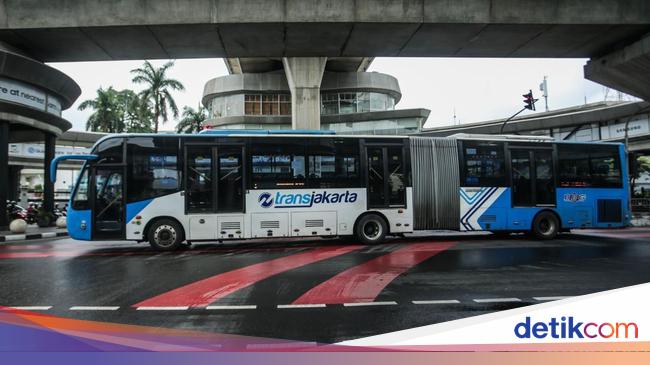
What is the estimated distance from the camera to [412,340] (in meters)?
3.47

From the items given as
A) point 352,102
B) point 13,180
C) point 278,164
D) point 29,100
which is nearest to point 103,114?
point 13,180

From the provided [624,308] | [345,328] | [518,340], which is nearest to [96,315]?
[345,328]

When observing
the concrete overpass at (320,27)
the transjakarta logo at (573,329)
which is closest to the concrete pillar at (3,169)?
the concrete overpass at (320,27)

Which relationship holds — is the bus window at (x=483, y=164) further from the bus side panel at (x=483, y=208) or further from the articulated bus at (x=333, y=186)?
the bus side panel at (x=483, y=208)

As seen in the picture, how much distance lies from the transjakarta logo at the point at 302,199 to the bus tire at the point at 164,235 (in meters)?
2.41

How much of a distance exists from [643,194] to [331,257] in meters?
39.0

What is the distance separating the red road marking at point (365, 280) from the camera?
20.1 ft

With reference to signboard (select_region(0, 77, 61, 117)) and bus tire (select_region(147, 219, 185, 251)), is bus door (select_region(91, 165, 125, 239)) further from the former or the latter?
signboard (select_region(0, 77, 61, 117))

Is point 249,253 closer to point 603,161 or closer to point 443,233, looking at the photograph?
point 443,233

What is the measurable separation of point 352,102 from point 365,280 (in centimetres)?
4147

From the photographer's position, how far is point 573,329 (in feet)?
10.7

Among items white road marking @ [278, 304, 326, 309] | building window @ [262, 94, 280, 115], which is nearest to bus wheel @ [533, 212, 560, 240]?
white road marking @ [278, 304, 326, 309]

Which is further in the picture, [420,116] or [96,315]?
[420,116]

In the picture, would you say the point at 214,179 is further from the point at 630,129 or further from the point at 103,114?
the point at 103,114
